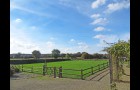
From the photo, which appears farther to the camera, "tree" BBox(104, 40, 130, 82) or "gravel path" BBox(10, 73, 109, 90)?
"tree" BBox(104, 40, 130, 82)

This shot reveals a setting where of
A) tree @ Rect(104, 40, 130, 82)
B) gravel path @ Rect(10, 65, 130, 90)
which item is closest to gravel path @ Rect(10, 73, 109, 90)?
gravel path @ Rect(10, 65, 130, 90)

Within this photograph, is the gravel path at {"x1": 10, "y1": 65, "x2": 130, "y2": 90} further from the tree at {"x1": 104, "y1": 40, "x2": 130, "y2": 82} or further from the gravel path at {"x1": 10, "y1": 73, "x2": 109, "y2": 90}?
the tree at {"x1": 104, "y1": 40, "x2": 130, "y2": 82}

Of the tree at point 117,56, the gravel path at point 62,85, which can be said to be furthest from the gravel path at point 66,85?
the tree at point 117,56

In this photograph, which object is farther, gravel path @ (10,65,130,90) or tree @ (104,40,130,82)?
tree @ (104,40,130,82)

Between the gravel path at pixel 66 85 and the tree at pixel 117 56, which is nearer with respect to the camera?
the gravel path at pixel 66 85

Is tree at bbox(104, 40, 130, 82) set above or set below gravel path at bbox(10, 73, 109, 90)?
above

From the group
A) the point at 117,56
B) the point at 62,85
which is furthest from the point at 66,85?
the point at 117,56

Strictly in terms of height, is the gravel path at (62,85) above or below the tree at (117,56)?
below

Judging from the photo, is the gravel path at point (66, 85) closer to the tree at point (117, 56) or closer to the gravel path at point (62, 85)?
the gravel path at point (62, 85)

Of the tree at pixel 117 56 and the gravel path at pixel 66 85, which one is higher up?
the tree at pixel 117 56
